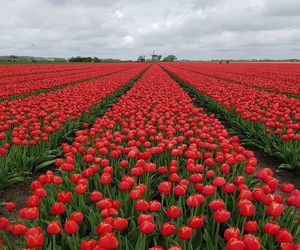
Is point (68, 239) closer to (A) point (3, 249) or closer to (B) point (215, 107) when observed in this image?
(A) point (3, 249)

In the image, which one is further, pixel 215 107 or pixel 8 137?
pixel 215 107

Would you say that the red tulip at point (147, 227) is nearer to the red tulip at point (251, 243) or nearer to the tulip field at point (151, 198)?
the tulip field at point (151, 198)

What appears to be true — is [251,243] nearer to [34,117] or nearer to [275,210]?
[275,210]

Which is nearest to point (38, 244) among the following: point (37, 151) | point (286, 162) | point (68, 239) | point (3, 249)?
point (68, 239)

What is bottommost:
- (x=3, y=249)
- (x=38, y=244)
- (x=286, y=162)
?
(x=286, y=162)

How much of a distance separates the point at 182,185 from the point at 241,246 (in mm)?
1168

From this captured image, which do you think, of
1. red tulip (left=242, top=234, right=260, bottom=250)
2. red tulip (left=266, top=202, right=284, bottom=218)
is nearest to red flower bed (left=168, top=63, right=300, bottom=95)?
red tulip (left=266, top=202, right=284, bottom=218)

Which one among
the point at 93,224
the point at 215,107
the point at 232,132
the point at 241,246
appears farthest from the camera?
the point at 215,107

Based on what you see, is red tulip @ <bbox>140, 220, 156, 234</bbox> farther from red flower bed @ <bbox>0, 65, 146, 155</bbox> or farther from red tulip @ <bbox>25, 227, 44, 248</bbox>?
red flower bed @ <bbox>0, 65, 146, 155</bbox>

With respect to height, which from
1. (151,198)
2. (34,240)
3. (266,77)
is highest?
(34,240)

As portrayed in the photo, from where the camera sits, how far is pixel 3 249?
276 cm

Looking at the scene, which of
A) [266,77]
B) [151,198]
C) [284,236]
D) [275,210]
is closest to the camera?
[284,236]

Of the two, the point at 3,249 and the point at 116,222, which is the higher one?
the point at 116,222

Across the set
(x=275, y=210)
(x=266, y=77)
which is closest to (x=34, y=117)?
(x=275, y=210)
